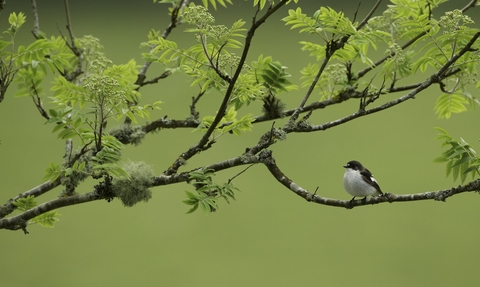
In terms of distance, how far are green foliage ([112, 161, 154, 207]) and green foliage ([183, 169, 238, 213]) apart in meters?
0.17

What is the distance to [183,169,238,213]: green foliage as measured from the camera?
4.42 feet

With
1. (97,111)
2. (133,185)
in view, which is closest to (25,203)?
(133,185)

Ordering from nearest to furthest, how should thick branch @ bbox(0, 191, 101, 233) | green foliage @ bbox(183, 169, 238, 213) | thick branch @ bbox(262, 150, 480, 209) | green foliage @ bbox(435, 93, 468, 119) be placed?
thick branch @ bbox(262, 150, 480, 209), green foliage @ bbox(183, 169, 238, 213), thick branch @ bbox(0, 191, 101, 233), green foliage @ bbox(435, 93, 468, 119)

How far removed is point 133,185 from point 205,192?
0.80ft

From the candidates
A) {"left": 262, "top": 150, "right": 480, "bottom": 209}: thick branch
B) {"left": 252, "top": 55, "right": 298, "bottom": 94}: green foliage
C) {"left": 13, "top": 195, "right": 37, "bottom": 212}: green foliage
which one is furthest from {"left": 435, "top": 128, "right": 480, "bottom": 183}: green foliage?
{"left": 13, "top": 195, "right": 37, "bottom": 212}: green foliage

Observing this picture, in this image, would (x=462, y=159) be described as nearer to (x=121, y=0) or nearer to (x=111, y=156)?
(x=111, y=156)

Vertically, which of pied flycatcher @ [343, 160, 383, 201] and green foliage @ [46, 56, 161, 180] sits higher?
green foliage @ [46, 56, 161, 180]

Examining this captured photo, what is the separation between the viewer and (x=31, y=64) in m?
1.53

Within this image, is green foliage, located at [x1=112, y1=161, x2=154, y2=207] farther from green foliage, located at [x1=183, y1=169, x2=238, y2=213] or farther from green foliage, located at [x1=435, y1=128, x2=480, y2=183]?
green foliage, located at [x1=435, y1=128, x2=480, y2=183]

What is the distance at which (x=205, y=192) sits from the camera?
1.43 m

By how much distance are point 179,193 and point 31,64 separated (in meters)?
2.40

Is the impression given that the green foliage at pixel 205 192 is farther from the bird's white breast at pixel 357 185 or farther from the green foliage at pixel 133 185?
the bird's white breast at pixel 357 185

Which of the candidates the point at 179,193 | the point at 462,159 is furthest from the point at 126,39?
the point at 462,159

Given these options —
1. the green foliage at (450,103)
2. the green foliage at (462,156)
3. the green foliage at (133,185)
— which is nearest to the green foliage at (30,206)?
the green foliage at (133,185)
